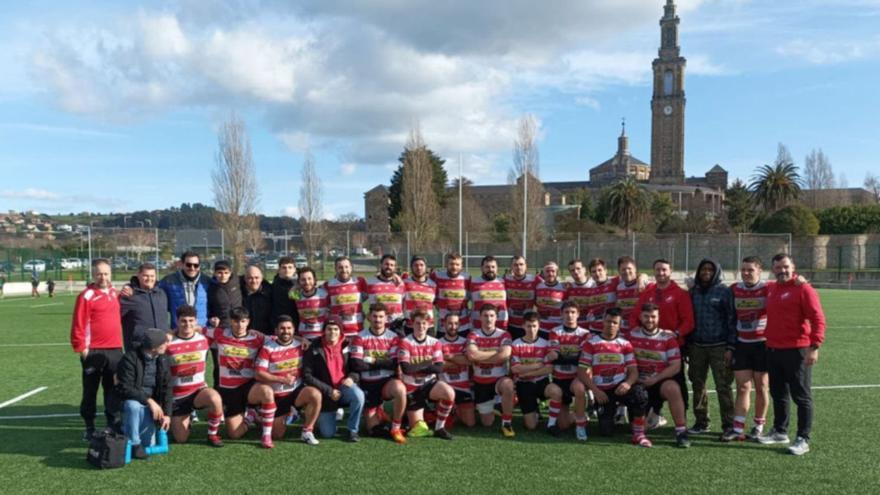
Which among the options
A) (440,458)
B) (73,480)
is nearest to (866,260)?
(440,458)

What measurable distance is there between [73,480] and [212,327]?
1.90 meters

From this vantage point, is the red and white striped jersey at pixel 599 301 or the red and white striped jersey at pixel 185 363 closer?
the red and white striped jersey at pixel 185 363

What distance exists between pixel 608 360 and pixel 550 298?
4.64 feet

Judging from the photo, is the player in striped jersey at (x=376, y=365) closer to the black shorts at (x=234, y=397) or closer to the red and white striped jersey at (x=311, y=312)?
the red and white striped jersey at (x=311, y=312)

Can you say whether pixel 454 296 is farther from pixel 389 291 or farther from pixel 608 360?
pixel 608 360

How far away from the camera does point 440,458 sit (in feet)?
16.8

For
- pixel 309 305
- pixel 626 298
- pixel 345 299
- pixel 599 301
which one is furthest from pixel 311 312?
pixel 626 298

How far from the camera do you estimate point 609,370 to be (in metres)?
5.73

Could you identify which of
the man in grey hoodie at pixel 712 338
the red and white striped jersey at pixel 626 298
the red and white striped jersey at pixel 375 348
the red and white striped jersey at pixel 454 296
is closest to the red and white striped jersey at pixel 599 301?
the red and white striped jersey at pixel 626 298

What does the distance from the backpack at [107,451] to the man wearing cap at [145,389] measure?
5.1 inches

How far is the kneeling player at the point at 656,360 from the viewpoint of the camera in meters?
5.55

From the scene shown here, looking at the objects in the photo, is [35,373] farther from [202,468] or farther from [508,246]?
[508,246]

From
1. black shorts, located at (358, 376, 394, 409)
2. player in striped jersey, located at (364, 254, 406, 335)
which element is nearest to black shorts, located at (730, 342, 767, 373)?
black shorts, located at (358, 376, 394, 409)

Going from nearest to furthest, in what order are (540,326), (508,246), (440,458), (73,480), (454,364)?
(73,480) → (440,458) → (454,364) → (540,326) → (508,246)
